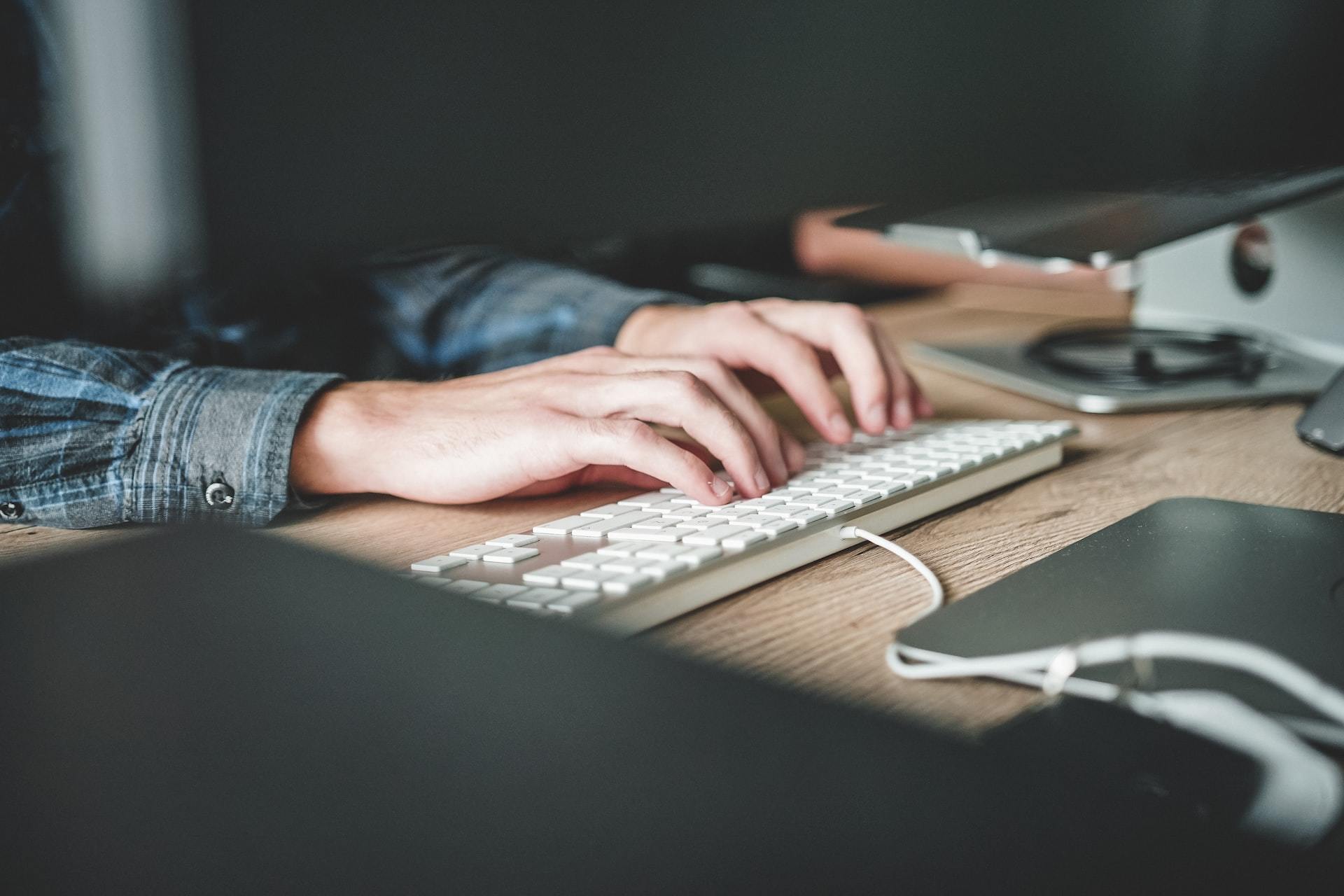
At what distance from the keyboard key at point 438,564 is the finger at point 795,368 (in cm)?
28

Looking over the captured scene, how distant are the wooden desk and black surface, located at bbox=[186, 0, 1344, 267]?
0.53 ft

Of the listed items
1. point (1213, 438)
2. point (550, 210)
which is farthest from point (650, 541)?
point (1213, 438)

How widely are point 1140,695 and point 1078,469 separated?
37 cm

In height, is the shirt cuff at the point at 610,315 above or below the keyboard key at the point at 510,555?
above

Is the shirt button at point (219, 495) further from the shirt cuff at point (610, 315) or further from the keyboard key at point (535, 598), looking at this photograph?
the shirt cuff at point (610, 315)

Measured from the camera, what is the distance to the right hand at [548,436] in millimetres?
557

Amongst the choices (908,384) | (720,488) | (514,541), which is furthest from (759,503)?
(908,384)

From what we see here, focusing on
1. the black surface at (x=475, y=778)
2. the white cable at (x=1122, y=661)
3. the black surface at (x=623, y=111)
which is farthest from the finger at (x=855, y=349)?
the black surface at (x=475, y=778)

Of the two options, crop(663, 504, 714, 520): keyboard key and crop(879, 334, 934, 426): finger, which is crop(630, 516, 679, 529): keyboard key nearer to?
crop(663, 504, 714, 520): keyboard key

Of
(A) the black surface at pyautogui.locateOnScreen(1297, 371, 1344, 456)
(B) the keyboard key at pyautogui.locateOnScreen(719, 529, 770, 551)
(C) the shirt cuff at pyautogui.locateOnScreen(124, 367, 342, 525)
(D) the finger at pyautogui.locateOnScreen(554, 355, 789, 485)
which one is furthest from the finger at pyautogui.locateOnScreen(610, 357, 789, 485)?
(A) the black surface at pyautogui.locateOnScreen(1297, 371, 1344, 456)

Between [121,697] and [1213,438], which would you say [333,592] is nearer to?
[121,697]

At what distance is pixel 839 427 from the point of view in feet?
2.21

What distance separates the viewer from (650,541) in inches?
19.0

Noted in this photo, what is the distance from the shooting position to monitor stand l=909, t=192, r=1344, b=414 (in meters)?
0.83
